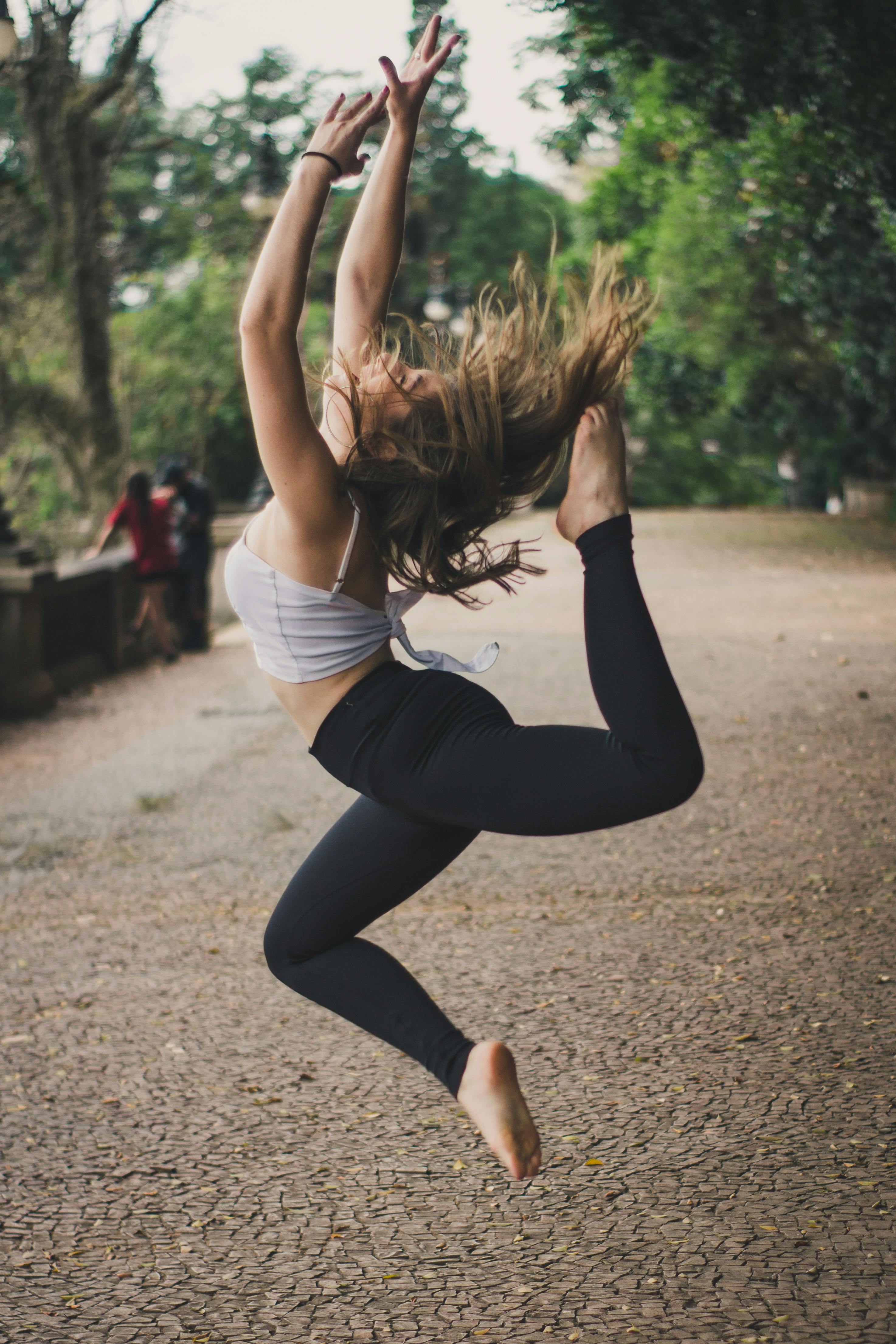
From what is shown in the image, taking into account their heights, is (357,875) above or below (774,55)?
below

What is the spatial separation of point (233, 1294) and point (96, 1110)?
1141 mm

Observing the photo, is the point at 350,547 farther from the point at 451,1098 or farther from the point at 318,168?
the point at 451,1098

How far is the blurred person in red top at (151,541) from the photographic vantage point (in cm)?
1285

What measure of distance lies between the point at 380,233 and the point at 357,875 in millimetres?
1473

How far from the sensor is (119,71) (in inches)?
794

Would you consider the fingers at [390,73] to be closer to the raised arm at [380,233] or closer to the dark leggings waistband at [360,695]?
the raised arm at [380,233]

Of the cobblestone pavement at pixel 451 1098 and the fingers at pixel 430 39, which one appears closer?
the cobblestone pavement at pixel 451 1098

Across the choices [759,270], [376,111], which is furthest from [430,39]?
[759,270]

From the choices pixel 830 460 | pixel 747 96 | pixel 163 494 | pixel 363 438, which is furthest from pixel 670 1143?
pixel 830 460

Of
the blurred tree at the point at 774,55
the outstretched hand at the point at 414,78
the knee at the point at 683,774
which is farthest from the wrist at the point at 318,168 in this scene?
the blurred tree at the point at 774,55

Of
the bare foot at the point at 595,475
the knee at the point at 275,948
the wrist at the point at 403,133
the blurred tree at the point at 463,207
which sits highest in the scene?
the wrist at the point at 403,133

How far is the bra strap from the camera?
2480 millimetres

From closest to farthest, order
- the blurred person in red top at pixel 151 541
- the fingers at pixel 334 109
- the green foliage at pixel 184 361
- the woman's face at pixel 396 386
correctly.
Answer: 1. the woman's face at pixel 396 386
2. the fingers at pixel 334 109
3. the blurred person in red top at pixel 151 541
4. the green foliage at pixel 184 361

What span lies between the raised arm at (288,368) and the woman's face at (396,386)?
Result: 0.19m
